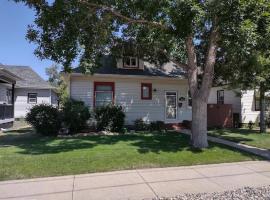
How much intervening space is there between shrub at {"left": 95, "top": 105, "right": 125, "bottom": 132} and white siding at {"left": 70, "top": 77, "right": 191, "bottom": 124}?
1514 mm

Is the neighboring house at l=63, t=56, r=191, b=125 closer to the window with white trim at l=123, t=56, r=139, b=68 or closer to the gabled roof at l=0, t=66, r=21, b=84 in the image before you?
the window with white trim at l=123, t=56, r=139, b=68

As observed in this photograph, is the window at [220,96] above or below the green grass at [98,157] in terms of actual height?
above

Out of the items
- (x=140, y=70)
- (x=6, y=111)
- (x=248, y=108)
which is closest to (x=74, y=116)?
(x=140, y=70)

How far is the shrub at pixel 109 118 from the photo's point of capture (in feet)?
56.1

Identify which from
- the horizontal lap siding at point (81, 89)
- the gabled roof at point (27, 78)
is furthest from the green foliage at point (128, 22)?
the gabled roof at point (27, 78)

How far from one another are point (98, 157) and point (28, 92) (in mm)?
24663

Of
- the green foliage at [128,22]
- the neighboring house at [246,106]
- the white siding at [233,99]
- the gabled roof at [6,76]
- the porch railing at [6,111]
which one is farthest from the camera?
the white siding at [233,99]

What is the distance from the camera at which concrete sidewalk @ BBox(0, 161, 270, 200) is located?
21.7 feet

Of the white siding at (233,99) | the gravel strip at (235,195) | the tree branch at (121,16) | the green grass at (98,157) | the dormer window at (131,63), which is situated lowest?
the gravel strip at (235,195)

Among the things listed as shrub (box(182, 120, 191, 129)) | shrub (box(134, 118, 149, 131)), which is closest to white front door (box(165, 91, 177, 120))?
shrub (box(182, 120, 191, 129))

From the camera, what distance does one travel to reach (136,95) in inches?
761

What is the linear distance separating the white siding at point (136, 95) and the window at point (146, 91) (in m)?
0.20

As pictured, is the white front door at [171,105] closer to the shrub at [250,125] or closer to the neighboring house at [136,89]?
the neighboring house at [136,89]

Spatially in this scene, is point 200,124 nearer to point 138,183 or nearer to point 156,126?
point 138,183
